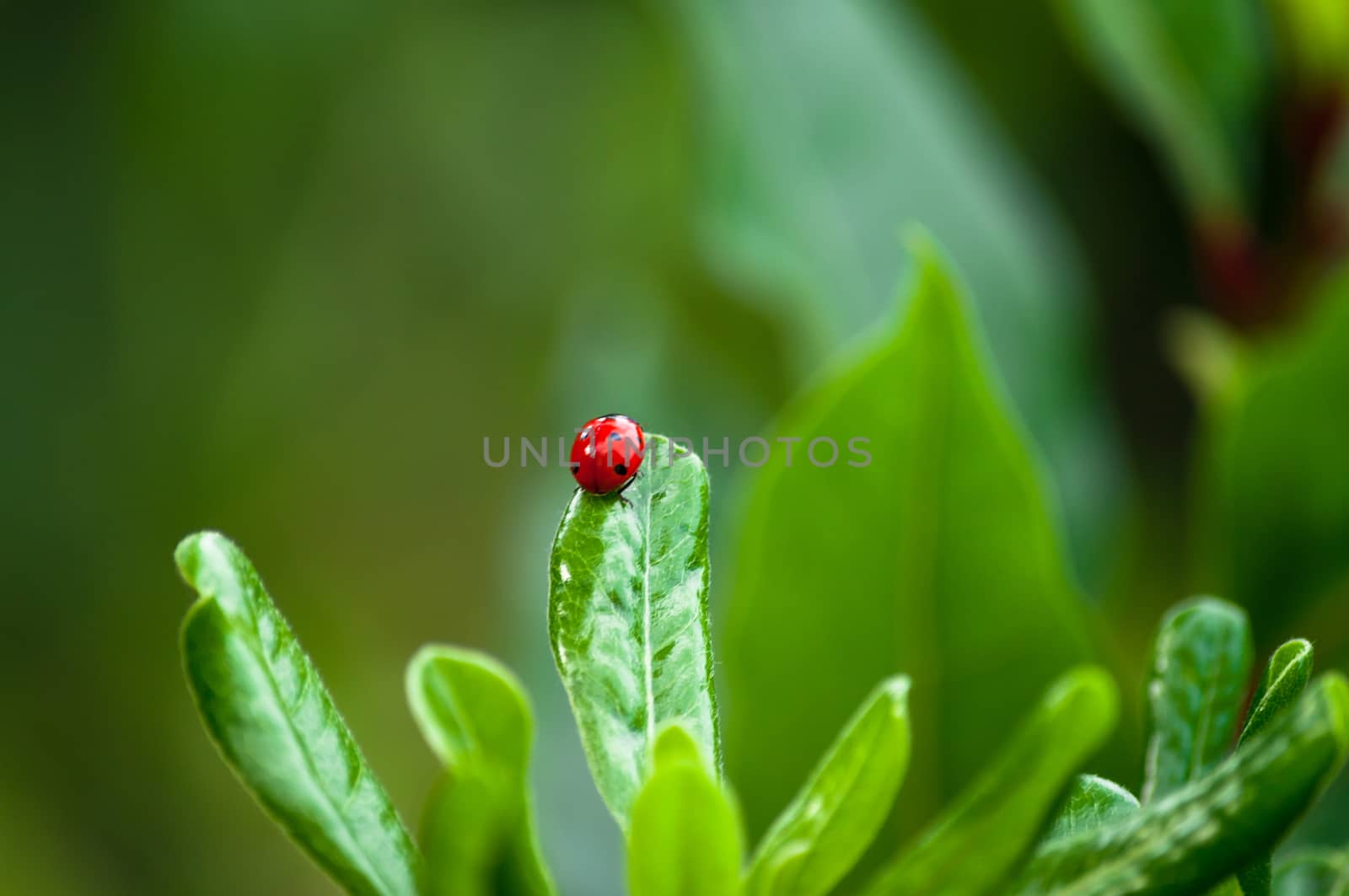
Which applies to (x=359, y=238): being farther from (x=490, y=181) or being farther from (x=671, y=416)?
(x=671, y=416)

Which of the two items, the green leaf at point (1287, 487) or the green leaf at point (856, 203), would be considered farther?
the green leaf at point (856, 203)

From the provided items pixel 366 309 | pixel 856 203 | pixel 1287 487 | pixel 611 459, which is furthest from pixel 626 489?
pixel 366 309

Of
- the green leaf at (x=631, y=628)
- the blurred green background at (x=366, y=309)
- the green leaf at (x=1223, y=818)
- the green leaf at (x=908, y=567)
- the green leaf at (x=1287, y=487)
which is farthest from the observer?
the blurred green background at (x=366, y=309)

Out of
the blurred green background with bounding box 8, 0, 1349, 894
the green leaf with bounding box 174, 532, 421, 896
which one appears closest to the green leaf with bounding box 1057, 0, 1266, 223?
the blurred green background with bounding box 8, 0, 1349, 894

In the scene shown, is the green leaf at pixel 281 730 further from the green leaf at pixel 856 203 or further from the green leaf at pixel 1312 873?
the green leaf at pixel 856 203

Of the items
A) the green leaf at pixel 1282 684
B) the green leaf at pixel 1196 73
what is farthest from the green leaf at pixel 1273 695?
the green leaf at pixel 1196 73

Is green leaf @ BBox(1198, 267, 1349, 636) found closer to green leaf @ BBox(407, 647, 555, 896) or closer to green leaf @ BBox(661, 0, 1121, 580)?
green leaf @ BBox(661, 0, 1121, 580)
